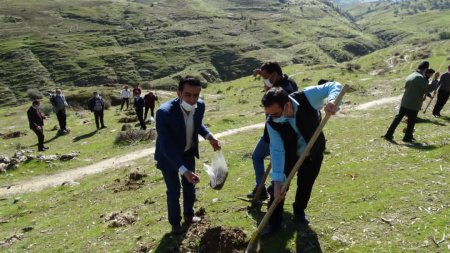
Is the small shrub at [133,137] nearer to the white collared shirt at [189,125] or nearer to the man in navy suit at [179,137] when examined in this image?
the man in navy suit at [179,137]

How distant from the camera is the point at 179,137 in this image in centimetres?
855

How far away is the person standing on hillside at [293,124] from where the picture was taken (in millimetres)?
6902

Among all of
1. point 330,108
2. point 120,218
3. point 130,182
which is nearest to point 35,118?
point 130,182

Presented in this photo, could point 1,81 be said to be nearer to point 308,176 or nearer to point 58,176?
point 58,176

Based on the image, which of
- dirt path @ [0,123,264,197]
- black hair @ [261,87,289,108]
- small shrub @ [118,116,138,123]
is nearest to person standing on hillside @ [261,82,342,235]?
black hair @ [261,87,289,108]

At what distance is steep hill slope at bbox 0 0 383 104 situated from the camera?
131750 millimetres

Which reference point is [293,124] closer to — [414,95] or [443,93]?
[414,95]

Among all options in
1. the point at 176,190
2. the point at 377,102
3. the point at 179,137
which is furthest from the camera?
the point at 377,102

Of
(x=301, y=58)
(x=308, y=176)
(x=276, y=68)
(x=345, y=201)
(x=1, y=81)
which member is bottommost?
(x=1, y=81)

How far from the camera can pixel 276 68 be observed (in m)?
9.17

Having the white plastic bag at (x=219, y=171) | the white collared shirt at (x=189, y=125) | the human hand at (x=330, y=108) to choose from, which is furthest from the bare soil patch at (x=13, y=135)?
the human hand at (x=330, y=108)

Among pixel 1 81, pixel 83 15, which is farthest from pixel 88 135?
pixel 83 15

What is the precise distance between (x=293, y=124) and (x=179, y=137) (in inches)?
102

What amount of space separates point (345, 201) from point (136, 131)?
18.8 metres
